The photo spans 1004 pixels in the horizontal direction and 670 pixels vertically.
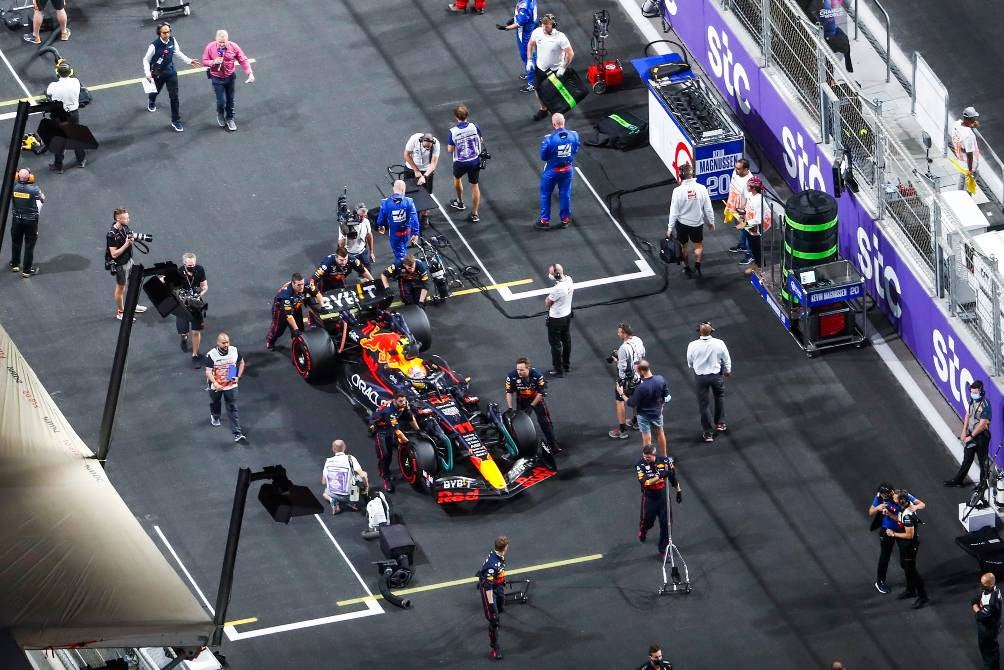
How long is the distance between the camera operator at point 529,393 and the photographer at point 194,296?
17.3 ft

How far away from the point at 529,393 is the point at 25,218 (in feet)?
31.7

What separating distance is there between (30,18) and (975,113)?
18.3 metres

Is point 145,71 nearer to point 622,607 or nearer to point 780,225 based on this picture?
point 780,225

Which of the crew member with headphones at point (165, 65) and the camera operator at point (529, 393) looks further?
the crew member with headphones at point (165, 65)

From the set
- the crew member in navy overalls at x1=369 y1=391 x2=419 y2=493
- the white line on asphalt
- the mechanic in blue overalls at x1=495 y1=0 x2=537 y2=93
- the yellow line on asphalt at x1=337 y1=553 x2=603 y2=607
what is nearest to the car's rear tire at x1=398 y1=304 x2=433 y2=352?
the crew member in navy overalls at x1=369 y1=391 x2=419 y2=493

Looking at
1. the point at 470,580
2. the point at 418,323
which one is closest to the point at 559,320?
the point at 418,323

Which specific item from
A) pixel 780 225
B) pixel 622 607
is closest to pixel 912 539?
pixel 622 607

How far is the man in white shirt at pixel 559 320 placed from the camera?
118 feet

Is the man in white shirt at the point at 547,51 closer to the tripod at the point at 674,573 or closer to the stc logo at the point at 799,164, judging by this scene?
the stc logo at the point at 799,164

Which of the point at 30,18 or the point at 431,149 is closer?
the point at 431,149

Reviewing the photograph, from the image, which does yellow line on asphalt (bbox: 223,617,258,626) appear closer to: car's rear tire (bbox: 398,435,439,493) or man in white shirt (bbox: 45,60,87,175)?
car's rear tire (bbox: 398,435,439,493)

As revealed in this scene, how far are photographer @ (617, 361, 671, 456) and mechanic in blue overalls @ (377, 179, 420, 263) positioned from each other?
17.1ft

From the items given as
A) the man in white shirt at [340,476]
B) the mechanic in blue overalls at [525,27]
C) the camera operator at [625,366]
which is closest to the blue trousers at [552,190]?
the mechanic in blue overalls at [525,27]

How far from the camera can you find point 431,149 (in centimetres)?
4019
